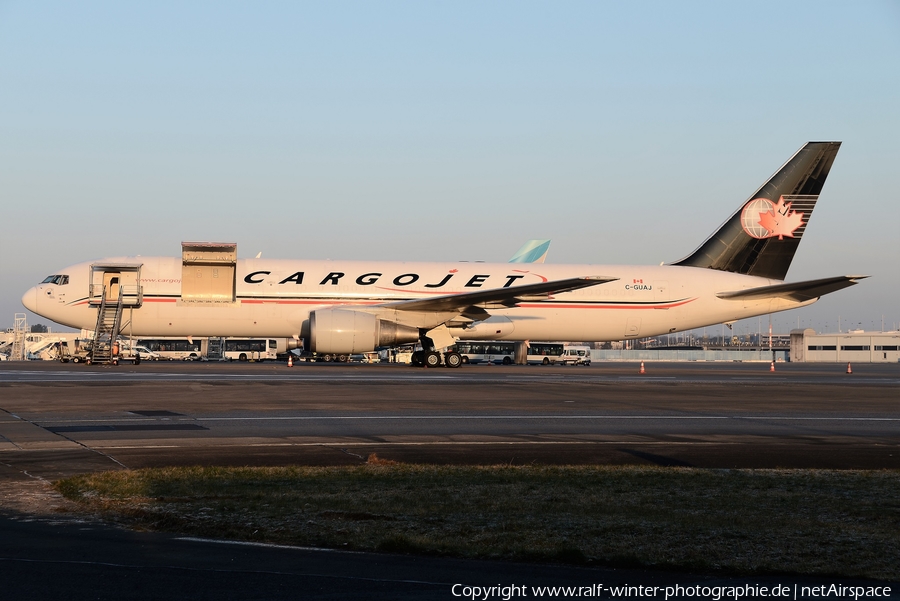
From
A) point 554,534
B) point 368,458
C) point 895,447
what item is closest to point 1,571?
point 554,534

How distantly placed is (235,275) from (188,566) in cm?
3056

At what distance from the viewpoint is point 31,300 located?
35594 mm

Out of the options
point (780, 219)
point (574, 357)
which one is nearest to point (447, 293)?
point (780, 219)

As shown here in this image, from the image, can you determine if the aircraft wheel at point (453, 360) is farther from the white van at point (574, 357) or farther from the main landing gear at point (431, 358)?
the white van at point (574, 357)

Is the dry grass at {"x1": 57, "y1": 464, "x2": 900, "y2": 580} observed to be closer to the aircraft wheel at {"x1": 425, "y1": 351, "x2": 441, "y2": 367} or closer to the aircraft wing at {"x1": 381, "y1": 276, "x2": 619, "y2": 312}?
the aircraft wing at {"x1": 381, "y1": 276, "x2": 619, "y2": 312}

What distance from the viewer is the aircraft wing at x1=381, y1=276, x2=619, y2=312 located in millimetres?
33181

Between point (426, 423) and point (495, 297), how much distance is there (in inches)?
725

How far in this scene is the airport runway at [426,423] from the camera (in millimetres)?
11625

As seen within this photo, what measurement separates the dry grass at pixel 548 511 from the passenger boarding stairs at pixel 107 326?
88.9ft

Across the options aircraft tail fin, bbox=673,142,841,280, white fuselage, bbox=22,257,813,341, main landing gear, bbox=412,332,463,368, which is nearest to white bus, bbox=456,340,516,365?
white fuselage, bbox=22,257,813,341

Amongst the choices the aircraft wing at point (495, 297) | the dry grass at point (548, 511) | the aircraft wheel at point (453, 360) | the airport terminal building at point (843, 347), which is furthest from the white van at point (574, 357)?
the dry grass at point (548, 511)

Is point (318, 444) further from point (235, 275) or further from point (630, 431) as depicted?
point (235, 275)

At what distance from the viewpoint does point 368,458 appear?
36.9 ft

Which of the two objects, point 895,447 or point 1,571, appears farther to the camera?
point 895,447
